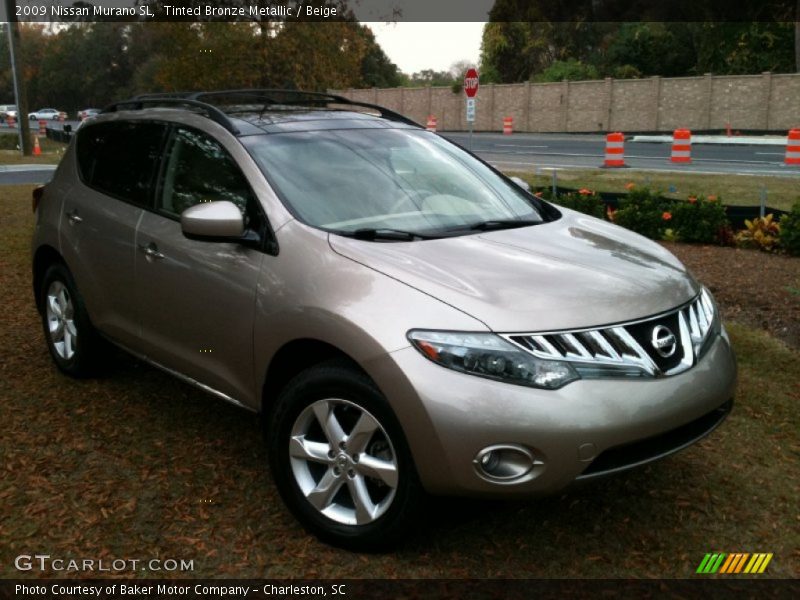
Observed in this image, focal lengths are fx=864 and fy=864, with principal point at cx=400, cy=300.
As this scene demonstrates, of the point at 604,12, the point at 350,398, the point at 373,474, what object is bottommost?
the point at 373,474

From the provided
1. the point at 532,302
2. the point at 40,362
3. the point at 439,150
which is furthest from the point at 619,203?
the point at 532,302

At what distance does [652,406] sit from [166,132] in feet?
9.50

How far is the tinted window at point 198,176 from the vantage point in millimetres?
4047

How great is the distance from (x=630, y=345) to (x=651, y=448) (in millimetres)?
406

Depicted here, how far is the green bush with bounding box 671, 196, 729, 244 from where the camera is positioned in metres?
9.62

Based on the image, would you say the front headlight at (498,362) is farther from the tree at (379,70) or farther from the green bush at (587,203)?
the tree at (379,70)

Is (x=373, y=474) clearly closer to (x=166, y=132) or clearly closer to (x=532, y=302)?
(x=532, y=302)

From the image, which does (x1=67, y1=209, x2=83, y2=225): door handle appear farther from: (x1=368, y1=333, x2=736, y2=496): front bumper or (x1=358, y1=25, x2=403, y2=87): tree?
(x1=358, y1=25, x2=403, y2=87): tree

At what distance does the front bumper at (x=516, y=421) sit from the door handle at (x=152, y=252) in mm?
1651

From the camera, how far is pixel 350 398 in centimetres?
325

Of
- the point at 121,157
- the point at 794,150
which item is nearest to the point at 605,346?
the point at 121,157

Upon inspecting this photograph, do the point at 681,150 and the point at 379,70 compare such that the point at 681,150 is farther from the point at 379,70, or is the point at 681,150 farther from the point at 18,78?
the point at 379,70

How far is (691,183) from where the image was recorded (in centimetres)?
1698

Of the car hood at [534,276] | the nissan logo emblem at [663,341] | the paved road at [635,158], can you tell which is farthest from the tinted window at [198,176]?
the paved road at [635,158]
